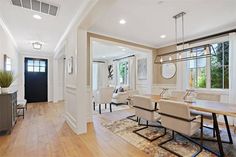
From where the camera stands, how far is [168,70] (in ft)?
17.5

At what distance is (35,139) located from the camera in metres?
2.77

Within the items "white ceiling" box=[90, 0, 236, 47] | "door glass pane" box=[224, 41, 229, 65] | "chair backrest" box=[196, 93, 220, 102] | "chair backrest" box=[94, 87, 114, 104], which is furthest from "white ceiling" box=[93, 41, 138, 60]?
"door glass pane" box=[224, 41, 229, 65]

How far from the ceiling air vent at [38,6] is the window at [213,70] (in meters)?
3.62

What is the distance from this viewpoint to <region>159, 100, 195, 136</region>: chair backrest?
7.11ft

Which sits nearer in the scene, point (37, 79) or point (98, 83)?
point (37, 79)

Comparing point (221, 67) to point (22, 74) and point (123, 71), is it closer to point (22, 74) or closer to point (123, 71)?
point (123, 71)

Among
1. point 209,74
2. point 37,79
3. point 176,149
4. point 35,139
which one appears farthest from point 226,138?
point 37,79

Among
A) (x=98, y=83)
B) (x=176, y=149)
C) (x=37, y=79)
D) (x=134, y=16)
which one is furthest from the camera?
(x=98, y=83)

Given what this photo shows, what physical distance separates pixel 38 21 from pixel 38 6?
33.4 inches

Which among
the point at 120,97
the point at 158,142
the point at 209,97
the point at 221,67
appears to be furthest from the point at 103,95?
the point at 221,67

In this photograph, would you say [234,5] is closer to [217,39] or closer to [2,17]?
[217,39]

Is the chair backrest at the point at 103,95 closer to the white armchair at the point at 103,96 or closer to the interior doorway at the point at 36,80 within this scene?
the white armchair at the point at 103,96

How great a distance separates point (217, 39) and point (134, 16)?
107 inches

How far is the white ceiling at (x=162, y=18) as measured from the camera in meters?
2.60
